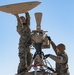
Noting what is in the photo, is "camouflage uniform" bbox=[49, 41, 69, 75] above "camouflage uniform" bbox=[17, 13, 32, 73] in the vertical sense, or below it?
below

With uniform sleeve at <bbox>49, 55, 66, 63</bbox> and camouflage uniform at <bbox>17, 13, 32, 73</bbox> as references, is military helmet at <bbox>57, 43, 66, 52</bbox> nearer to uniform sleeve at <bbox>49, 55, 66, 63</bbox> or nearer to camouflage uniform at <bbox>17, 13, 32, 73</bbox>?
uniform sleeve at <bbox>49, 55, 66, 63</bbox>

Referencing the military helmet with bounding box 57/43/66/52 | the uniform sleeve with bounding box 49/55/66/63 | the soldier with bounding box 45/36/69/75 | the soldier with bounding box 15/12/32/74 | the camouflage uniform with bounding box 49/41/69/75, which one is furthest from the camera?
the soldier with bounding box 15/12/32/74

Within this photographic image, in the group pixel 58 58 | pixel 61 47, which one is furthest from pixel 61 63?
pixel 61 47

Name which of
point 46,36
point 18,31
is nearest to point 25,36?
point 18,31

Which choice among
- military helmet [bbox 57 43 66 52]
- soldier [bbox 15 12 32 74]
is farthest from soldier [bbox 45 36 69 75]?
soldier [bbox 15 12 32 74]

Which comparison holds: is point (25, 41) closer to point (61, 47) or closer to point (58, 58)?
point (61, 47)

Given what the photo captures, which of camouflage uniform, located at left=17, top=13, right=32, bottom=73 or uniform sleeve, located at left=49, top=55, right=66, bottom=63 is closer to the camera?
uniform sleeve, located at left=49, top=55, right=66, bottom=63

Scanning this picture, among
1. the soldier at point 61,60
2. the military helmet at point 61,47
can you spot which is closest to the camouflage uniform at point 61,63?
the soldier at point 61,60

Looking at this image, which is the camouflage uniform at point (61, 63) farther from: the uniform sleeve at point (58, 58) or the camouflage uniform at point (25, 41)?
the camouflage uniform at point (25, 41)

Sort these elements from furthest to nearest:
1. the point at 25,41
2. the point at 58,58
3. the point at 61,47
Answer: the point at 25,41
the point at 61,47
the point at 58,58

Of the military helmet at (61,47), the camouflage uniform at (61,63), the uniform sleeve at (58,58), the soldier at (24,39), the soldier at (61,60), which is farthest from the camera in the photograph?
the soldier at (24,39)

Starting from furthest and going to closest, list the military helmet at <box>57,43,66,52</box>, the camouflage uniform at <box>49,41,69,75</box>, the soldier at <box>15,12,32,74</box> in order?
the soldier at <box>15,12,32,74</box>
the military helmet at <box>57,43,66,52</box>
the camouflage uniform at <box>49,41,69,75</box>

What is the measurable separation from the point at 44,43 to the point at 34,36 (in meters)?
0.82

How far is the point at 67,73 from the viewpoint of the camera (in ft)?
80.4
